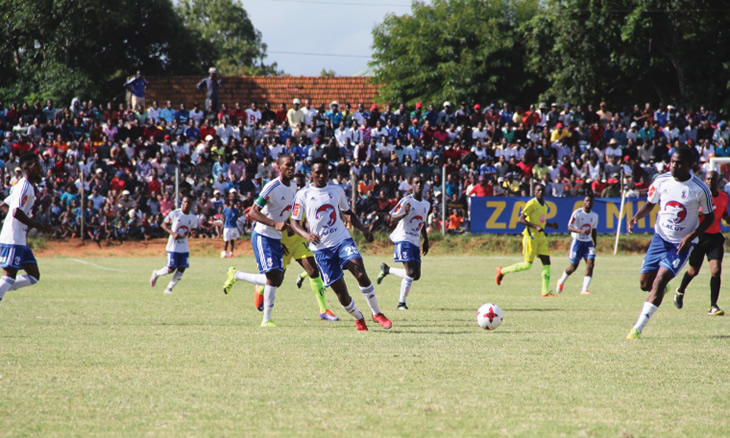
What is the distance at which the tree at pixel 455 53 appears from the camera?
161 feet

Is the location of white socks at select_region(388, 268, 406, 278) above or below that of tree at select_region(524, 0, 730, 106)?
below

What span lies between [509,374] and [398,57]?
149ft

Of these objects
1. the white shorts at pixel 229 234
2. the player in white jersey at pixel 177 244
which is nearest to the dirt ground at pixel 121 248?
the white shorts at pixel 229 234

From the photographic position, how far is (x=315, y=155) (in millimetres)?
33250

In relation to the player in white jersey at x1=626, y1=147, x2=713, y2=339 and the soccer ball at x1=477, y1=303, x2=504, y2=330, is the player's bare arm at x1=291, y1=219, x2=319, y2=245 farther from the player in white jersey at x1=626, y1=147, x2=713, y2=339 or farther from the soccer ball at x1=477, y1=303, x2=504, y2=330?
the player in white jersey at x1=626, y1=147, x2=713, y2=339

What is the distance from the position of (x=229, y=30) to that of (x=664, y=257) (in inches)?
2714

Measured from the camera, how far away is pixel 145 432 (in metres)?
5.85

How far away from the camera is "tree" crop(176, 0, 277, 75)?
74.4m

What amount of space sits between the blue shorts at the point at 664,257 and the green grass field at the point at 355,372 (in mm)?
869

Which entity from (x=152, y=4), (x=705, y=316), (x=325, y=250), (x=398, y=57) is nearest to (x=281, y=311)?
(x=325, y=250)

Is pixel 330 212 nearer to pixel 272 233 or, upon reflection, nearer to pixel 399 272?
pixel 272 233

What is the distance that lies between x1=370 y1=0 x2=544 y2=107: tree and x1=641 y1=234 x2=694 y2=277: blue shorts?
3797cm

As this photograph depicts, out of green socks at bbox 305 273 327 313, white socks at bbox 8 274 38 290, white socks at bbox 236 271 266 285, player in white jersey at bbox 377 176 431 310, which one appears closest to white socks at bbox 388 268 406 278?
player in white jersey at bbox 377 176 431 310

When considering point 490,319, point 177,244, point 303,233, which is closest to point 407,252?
point 490,319
